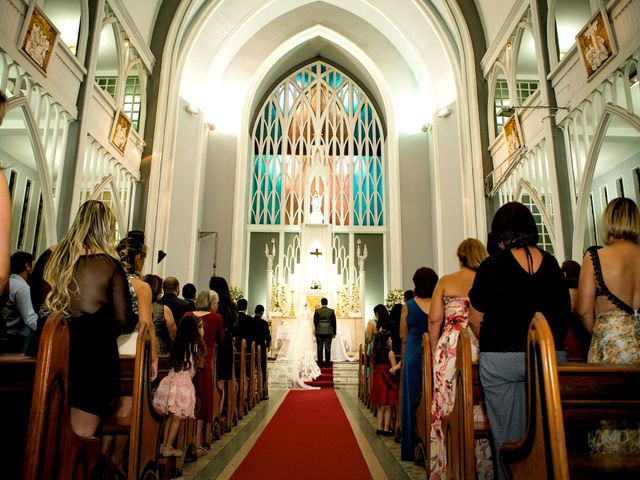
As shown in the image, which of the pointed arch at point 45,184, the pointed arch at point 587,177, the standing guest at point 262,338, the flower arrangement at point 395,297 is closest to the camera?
the pointed arch at point 587,177

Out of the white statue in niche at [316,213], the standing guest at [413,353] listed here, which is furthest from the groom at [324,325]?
the standing guest at [413,353]

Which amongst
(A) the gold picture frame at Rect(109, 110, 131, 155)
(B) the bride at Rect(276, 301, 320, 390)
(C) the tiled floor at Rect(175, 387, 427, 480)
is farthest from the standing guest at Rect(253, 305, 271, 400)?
(A) the gold picture frame at Rect(109, 110, 131, 155)

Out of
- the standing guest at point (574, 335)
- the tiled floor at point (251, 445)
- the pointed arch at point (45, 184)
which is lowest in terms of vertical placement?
the tiled floor at point (251, 445)

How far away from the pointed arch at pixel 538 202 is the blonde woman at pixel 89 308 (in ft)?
20.9

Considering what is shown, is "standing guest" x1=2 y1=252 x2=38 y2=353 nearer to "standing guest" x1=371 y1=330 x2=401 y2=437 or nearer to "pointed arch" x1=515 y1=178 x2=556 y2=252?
"standing guest" x1=371 y1=330 x2=401 y2=437

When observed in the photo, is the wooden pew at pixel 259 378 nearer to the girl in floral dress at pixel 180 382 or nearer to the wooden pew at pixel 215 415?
the wooden pew at pixel 215 415

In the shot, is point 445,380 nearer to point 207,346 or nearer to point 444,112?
point 207,346

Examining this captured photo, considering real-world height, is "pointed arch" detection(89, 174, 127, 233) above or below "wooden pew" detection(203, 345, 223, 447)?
above

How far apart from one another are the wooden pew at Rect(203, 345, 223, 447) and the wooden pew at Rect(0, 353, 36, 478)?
2.40 metres

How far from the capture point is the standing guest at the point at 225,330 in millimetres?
4336

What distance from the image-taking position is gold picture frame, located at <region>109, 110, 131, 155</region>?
311 inches

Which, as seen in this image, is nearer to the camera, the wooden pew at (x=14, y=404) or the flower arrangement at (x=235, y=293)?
the wooden pew at (x=14, y=404)

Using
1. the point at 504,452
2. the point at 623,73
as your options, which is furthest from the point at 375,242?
the point at 504,452

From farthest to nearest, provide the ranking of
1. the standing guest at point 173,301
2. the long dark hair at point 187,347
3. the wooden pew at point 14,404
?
the standing guest at point 173,301 < the long dark hair at point 187,347 < the wooden pew at point 14,404
